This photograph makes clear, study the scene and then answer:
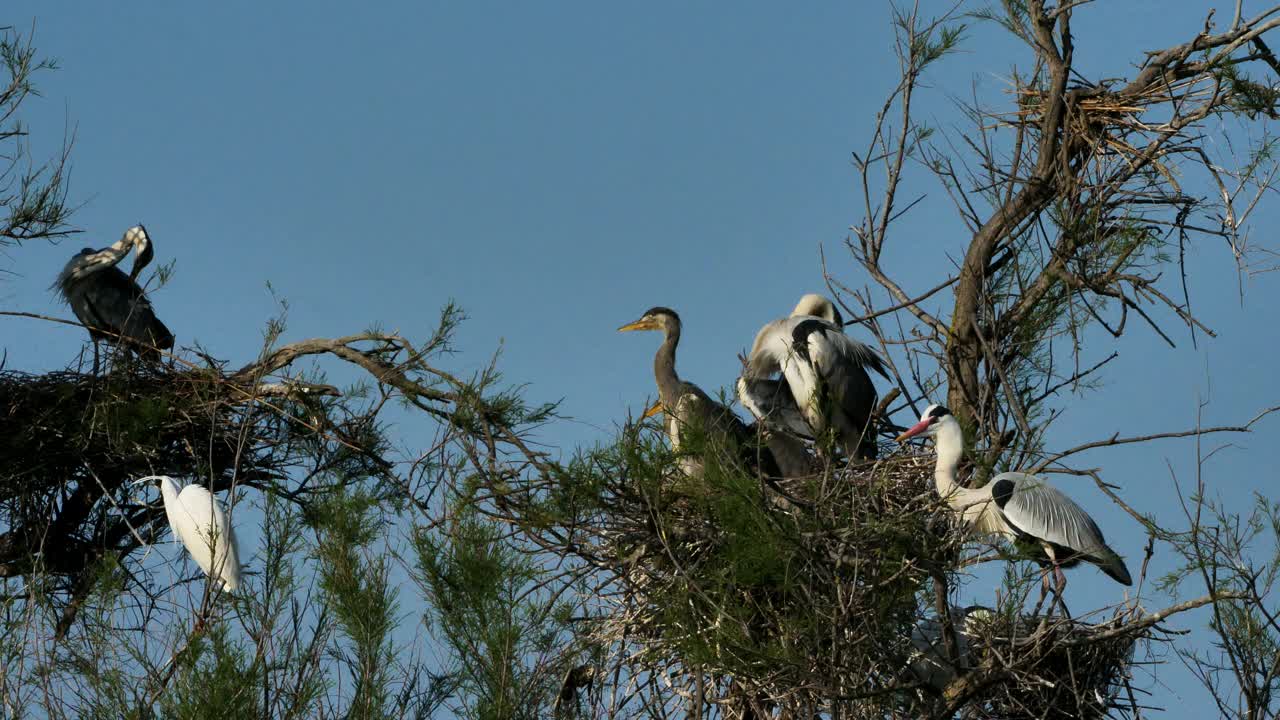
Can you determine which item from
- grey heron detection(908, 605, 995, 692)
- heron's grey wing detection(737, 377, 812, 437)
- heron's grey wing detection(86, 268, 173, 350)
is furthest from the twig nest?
heron's grey wing detection(86, 268, 173, 350)

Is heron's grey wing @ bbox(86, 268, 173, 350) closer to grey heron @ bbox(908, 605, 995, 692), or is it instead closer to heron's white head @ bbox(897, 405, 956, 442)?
heron's white head @ bbox(897, 405, 956, 442)

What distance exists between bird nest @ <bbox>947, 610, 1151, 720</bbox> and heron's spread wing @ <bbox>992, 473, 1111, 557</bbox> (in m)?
0.33

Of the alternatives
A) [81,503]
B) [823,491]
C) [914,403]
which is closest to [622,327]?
[914,403]

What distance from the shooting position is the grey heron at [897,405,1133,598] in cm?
481

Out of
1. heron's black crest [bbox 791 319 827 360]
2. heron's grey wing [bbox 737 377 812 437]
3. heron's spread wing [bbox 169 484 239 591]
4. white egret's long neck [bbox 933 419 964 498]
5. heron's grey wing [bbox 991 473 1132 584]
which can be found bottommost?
heron's grey wing [bbox 991 473 1132 584]

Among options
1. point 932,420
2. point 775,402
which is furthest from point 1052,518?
point 775,402

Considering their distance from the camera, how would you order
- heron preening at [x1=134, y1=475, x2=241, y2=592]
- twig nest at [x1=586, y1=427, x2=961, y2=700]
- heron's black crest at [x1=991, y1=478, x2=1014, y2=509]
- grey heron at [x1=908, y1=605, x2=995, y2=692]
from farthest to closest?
→ heron preening at [x1=134, y1=475, x2=241, y2=592] < heron's black crest at [x1=991, y1=478, x2=1014, y2=509] < grey heron at [x1=908, y1=605, x2=995, y2=692] < twig nest at [x1=586, y1=427, x2=961, y2=700]

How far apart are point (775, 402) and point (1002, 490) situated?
1.80 meters

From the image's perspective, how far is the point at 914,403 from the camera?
563 cm

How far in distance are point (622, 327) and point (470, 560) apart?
3.41m

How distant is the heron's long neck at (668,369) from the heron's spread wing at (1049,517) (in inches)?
78.5

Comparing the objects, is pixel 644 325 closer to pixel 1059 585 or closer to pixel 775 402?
pixel 775 402

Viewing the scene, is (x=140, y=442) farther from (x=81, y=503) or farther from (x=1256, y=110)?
(x=1256, y=110)

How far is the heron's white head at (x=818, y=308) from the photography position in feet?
24.9
